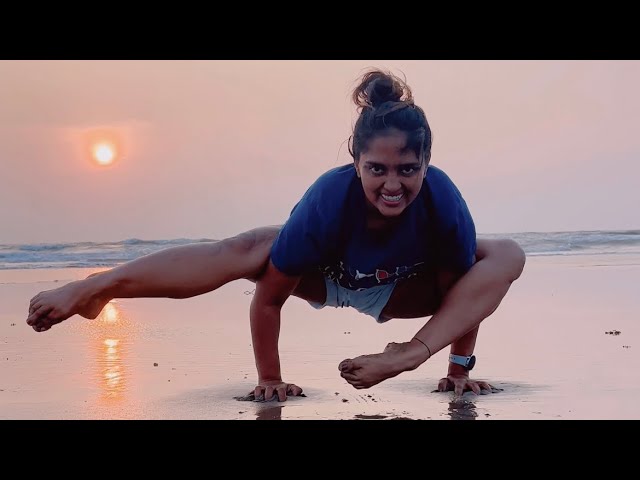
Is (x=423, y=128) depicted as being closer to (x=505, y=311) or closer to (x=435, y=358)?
(x=435, y=358)

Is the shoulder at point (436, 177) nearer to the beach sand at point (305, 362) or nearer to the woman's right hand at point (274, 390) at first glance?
the beach sand at point (305, 362)

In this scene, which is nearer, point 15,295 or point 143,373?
point 143,373

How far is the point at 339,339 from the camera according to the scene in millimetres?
3744

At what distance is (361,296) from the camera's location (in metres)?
2.65

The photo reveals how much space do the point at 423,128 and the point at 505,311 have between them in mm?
2438

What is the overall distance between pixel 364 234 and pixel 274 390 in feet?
1.87

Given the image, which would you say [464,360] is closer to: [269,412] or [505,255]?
[505,255]

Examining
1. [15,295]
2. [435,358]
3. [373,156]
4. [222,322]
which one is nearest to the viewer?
[373,156]

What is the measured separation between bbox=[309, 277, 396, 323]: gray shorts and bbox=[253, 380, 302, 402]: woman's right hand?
29cm

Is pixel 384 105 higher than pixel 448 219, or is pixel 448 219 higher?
pixel 384 105

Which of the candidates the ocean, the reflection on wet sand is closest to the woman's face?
the reflection on wet sand

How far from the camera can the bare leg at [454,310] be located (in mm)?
2230

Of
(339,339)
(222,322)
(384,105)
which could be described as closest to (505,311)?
(339,339)

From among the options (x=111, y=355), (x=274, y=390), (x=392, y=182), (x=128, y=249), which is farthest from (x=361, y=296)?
(x=128, y=249)
